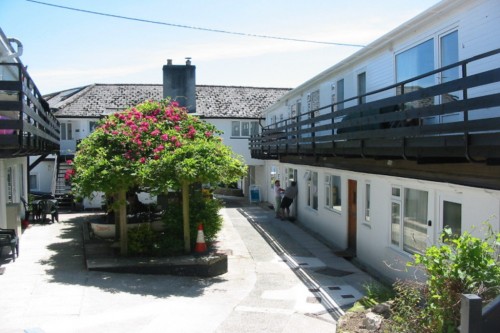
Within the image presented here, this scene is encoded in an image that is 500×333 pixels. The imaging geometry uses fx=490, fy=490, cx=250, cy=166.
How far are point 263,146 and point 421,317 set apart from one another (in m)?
16.4

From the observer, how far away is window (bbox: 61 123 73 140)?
26.9 metres

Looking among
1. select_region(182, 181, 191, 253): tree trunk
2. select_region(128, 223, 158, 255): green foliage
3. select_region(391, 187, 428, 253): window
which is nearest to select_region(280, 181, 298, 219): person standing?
select_region(182, 181, 191, 253): tree trunk

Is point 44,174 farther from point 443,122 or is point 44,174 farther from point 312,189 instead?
point 443,122

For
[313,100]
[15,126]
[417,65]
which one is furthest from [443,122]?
[313,100]

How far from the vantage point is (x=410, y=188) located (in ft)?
33.2

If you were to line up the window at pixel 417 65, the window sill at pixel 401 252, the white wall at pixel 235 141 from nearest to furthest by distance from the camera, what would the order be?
the window at pixel 417 65
the window sill at pixel 401 252
the white wall at pixel 235 141

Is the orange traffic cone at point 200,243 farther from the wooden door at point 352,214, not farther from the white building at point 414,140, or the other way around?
the wooden door at point 352,214

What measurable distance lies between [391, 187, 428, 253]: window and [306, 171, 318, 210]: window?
276 inches

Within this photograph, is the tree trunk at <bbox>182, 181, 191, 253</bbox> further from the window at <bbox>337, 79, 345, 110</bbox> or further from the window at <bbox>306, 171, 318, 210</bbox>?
the window at <bbox>306, 171, 318, 210</bbox>

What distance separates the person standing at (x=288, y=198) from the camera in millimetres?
20141

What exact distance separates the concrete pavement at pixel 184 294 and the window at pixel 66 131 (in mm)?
13484

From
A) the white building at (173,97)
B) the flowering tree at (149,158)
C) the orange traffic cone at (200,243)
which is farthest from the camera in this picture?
the white building at (173,97)

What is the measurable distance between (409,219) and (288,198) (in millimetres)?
10333

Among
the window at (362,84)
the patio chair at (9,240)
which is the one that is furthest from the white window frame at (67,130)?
the window at (362,84)
